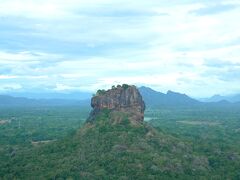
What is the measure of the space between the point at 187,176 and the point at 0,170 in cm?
3070

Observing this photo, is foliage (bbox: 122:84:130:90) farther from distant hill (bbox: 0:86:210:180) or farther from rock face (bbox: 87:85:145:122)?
distant hill (bbox: 0:86:210:180)

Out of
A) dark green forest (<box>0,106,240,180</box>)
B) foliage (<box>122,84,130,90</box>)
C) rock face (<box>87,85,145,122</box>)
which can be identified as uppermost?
foliage (<box>122,84,130,90</box>)

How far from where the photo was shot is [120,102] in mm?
100125

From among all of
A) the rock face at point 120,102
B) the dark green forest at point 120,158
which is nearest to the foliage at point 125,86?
the rock face at point 120,102

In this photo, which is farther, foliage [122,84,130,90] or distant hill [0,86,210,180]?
foliage [122,84,130,90]

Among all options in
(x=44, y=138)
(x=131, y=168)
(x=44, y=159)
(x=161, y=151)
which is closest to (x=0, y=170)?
(x=44, y=159)

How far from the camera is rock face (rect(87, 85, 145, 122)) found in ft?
327

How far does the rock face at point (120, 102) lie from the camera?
99.6 m

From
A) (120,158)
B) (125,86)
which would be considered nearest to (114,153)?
(120,158)

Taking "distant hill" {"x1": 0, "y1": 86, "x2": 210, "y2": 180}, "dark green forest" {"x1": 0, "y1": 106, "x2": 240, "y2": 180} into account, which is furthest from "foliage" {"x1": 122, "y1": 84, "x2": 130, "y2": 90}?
"dark green forest" {"x1": 0, "y1": 106, "x2": 240, "y2": 180}

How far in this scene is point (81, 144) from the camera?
88500 mm

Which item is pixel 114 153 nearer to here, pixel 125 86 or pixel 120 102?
pixel 120 102

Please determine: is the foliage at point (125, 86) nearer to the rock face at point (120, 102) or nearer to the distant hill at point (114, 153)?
the rock face at point (120, 102)

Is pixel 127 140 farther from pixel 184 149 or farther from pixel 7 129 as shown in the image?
pixel 7 129
